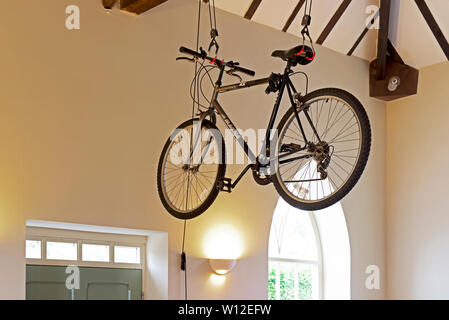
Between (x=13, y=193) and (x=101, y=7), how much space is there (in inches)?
63.5

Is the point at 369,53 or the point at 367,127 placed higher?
the point at 369,53

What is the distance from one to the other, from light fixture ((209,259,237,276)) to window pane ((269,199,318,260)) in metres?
1.22

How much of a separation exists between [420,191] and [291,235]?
140 cm

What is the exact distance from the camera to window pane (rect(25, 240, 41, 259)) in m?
5.04

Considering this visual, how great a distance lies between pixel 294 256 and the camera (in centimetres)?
708

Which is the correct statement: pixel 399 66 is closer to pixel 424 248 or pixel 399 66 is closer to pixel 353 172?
pixel 424 248

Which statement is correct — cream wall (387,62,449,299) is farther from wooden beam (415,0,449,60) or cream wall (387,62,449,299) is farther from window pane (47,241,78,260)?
window pane (47,241,78,260)

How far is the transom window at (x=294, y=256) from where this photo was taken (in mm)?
6859

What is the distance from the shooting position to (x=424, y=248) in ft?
22.7

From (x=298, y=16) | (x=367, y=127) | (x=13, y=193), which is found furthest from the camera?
(x=298, y=16)

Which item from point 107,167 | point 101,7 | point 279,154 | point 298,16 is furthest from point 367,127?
point 298,16

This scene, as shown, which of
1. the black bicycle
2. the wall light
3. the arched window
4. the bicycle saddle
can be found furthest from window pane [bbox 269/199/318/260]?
the bicycle saddle

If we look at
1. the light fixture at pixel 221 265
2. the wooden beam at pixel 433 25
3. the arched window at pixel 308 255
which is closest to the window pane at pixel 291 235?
the arched window at pixel 308 255

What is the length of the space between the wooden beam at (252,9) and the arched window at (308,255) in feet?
5.97
